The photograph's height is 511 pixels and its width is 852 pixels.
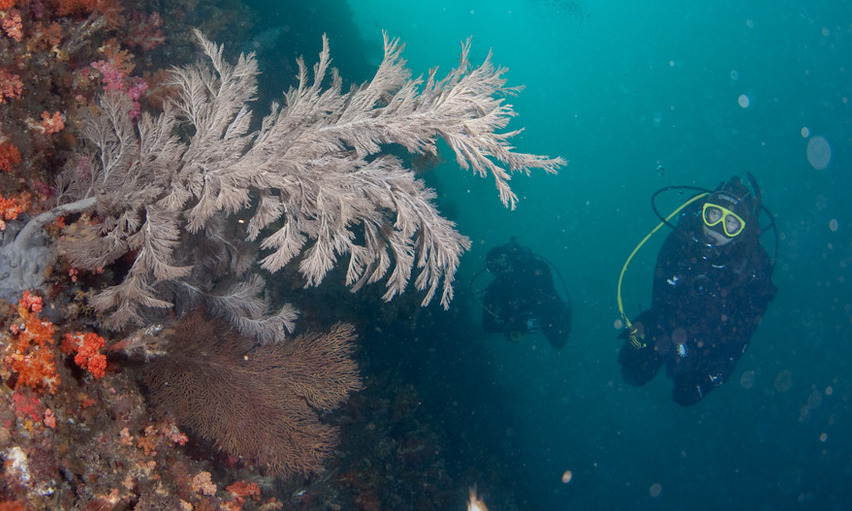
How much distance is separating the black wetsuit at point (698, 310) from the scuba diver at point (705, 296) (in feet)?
0.05

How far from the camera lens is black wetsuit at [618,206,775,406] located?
937 cm

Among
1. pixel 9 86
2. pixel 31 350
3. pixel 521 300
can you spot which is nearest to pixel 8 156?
pixel 9 86

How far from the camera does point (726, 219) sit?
893 centimetres

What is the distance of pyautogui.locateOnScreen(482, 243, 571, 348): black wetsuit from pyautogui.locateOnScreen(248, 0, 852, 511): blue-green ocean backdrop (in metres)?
2.18

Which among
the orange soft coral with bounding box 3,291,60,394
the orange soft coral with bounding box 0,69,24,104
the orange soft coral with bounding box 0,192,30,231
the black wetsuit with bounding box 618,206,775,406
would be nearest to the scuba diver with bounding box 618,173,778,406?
the black wetsuit with bounding box 618,206,775,406

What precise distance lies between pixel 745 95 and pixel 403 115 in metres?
104

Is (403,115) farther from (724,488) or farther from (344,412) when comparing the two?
(724,488)

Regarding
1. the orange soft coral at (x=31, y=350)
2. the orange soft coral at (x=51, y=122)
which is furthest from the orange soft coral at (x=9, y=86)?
the orange soft coral at (x=31, y=350)

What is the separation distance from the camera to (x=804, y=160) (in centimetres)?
7750

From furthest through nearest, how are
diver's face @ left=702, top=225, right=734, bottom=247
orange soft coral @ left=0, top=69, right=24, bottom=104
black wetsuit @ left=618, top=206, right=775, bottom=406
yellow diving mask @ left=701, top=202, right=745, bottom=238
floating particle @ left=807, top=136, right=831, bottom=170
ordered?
floating particle @ left=807, top=136, right=831, bottom=170, black wetsuit @ left=618, top=206, right=775, bottom=406, diver's face @ left=702, top=225, right=734, bottom=247, yellow diving mask @ left=701, top=202, right=745, bottom=238, orange soft coral @ left=0, top=69, right=24, bottom=104

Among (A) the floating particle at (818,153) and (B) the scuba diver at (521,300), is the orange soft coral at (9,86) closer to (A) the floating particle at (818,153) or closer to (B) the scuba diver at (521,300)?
(B) the scuba diver at (521,300)

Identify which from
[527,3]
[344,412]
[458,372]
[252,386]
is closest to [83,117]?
[252,386]

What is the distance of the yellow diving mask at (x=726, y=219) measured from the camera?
351 inches

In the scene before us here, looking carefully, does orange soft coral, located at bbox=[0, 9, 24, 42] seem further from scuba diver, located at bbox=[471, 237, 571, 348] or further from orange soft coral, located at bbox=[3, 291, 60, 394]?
scuba diver, located at bbox=[471, 237, 571, 348]
